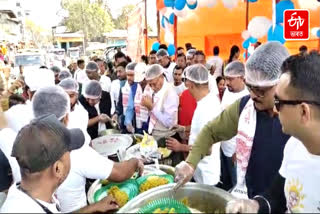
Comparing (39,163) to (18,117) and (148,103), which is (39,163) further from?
(148,103)

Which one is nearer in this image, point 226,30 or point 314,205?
point 314,205

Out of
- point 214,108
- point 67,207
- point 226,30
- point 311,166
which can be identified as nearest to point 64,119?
point 67,207

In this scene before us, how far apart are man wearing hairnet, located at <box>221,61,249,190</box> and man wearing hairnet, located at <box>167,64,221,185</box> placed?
0.58 meters

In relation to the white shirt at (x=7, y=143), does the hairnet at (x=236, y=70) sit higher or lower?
higher

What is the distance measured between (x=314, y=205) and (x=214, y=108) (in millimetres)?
1664

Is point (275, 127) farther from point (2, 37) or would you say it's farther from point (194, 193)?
point (2, 37)

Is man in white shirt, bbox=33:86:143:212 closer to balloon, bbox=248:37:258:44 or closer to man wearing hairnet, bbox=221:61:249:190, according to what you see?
man wearing hairnet, bbox=221:61:249:190

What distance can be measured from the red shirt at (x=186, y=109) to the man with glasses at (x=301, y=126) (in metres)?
2.16

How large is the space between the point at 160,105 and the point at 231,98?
0.83 m

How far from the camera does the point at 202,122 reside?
2.82 meters

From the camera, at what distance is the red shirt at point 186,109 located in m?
3.57

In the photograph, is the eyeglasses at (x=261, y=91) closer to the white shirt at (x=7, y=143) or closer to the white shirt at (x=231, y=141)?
the white shirt at (x=231, y=141)

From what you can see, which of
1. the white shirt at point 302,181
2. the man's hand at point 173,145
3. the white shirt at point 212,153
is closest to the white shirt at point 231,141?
the white shirt at point 212,153

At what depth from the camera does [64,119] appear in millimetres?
2297
